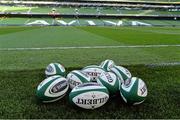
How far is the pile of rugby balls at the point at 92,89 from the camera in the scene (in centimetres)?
522

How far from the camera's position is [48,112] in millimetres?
5227

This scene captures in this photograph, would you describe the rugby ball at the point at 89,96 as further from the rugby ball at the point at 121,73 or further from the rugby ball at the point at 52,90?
the rugby ball at the point at 121,73

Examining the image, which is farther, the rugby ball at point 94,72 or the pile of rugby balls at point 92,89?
the rugby ball at point 94,72

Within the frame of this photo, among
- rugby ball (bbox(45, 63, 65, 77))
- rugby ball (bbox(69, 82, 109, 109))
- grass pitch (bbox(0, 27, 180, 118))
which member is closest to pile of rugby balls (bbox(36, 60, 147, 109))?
rugby ball (bbox(69, 82, 109, 109))

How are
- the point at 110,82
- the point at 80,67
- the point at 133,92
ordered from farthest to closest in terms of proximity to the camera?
the point at 80,67 → the point at 110,82 → the point at 133,92

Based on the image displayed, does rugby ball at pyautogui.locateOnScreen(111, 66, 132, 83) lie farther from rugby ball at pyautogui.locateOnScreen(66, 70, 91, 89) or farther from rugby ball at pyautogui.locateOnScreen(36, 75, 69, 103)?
rugby ball at pyautogui.locateOnScreen(36, 75, 69, 103)

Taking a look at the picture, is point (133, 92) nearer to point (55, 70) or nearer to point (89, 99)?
point (89, 99)

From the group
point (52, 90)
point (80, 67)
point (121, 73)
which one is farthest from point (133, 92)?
point (80, 67)

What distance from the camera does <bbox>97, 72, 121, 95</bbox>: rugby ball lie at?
18.6 ft

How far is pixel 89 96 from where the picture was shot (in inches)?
205

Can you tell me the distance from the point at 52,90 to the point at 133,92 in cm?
127

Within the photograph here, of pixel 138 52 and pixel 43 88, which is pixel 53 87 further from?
pixel 138 52

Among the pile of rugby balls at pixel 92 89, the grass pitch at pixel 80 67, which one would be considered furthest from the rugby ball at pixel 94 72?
the grass pitch at pixel 80 67

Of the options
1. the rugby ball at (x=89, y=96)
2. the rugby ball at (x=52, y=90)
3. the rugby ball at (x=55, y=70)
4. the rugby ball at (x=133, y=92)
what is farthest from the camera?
the rugby ball at (x=55, y=70)
